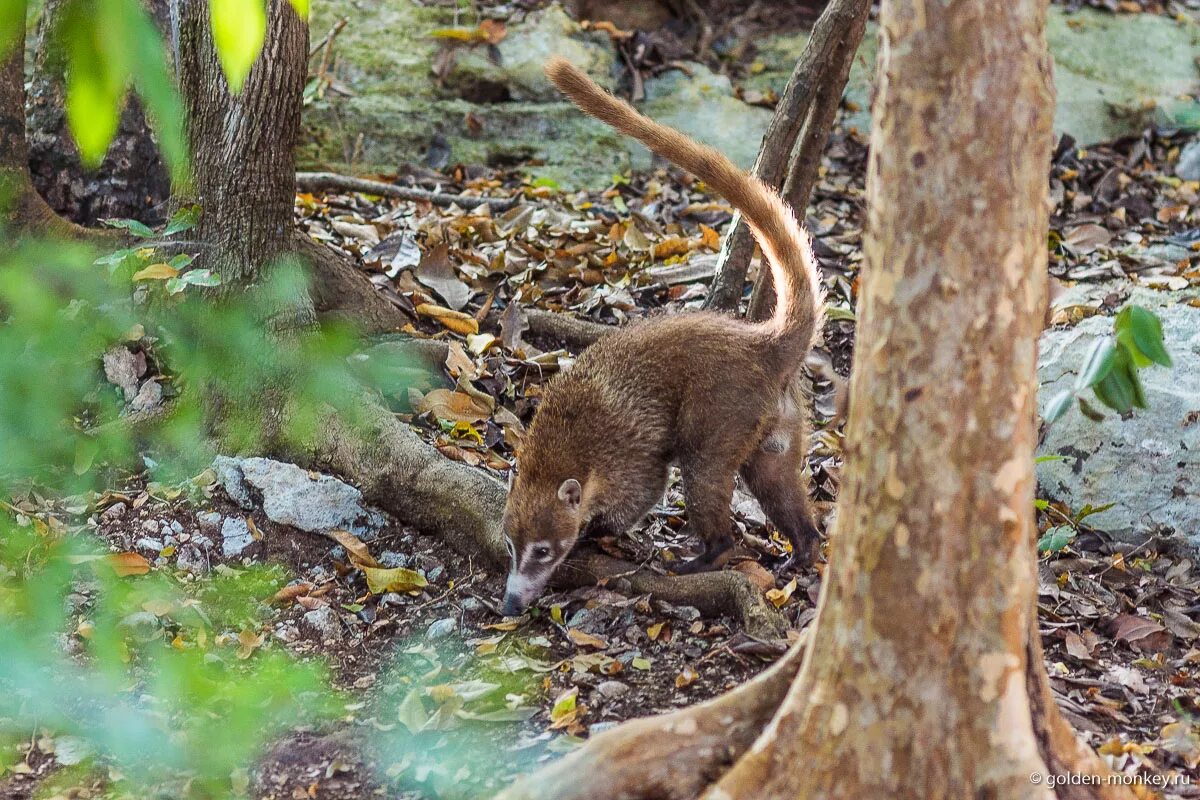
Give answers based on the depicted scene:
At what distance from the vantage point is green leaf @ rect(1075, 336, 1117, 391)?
2297 millimetres

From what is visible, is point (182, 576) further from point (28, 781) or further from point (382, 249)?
point (382, 249)

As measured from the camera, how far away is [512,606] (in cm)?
407

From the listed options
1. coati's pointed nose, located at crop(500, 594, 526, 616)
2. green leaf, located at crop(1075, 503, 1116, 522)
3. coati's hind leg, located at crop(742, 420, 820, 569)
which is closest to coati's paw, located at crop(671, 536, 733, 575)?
coati's hind leg, located at crop(742, 420, 820, 569)

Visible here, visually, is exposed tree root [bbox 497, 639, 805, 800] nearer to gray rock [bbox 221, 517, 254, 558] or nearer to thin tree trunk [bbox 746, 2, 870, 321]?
gray rock [bbox 221, 517, 254, 558]

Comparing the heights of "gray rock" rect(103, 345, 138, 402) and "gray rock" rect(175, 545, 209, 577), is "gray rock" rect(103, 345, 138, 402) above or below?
above

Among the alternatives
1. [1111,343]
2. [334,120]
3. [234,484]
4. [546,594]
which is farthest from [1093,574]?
[334,120]

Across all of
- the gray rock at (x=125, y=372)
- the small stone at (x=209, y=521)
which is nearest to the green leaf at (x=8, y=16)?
the small stone at (x=209, y=521)

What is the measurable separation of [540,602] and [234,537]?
1116mm

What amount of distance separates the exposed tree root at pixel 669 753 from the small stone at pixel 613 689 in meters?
0.86

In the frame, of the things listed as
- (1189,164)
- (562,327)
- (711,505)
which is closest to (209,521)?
(711,505)

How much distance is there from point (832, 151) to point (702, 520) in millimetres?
4736

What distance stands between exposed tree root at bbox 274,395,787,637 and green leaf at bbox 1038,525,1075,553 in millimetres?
1435

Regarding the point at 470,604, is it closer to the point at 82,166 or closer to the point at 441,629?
the point at 441,629

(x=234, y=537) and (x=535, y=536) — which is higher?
(x=535, y=536)
